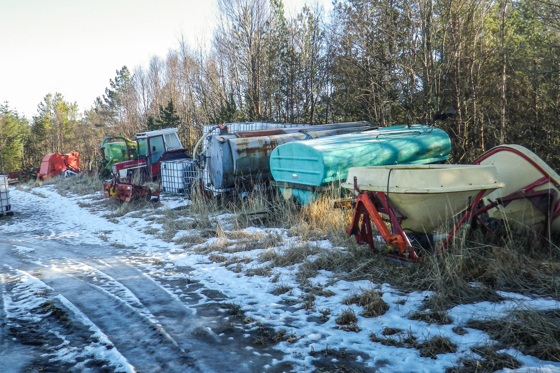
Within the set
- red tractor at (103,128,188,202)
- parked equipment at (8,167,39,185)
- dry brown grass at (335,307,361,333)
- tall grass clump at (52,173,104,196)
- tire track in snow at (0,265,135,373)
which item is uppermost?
red tractor at (103,128,188,202)

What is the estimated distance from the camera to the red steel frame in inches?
196

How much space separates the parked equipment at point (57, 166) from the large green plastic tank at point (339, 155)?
21665 mm

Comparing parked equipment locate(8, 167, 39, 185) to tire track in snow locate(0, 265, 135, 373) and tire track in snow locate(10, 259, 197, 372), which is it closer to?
tire track in snow locate(10, 259, 197, 372)

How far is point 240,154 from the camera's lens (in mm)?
10656

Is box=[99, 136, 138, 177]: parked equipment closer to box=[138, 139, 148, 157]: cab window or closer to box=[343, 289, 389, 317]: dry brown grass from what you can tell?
box=[138, 139, 148, 157]: cab window

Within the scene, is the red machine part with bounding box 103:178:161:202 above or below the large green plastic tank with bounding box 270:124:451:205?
below

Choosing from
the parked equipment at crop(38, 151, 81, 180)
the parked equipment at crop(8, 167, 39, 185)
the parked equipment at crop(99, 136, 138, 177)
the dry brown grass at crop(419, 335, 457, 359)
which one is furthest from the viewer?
the parked equipment at crop(8, 167, 39, 185)

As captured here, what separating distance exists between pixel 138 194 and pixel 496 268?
426 inches

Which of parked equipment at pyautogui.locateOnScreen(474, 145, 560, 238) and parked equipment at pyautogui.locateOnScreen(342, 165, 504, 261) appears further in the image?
parked equipment at pyautogui.locateOnScreen(474, 145, 560, 238)

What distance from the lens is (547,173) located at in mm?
5312

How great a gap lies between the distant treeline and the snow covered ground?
25.5ft

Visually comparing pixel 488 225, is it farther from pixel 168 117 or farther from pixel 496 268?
pixel 168 117

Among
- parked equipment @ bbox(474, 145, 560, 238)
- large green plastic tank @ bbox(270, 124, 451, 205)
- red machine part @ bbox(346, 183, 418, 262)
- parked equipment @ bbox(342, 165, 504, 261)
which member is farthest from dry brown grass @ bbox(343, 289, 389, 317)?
large green plastic tank @ bbox(270, 124, 451, 205)

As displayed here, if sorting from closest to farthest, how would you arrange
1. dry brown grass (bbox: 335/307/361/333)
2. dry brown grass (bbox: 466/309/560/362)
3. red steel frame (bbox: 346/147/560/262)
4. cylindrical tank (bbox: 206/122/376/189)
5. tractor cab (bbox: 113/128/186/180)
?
dry brown grass (bbox: 466/309/560/362), dry brown grass (bbox: 335/307/361/333), red steel frame (bbox: 346/147/560/262), cylindrical tank (bbox: 206/122/376/189), tractor cab (bbox: 113/128/186/180)
